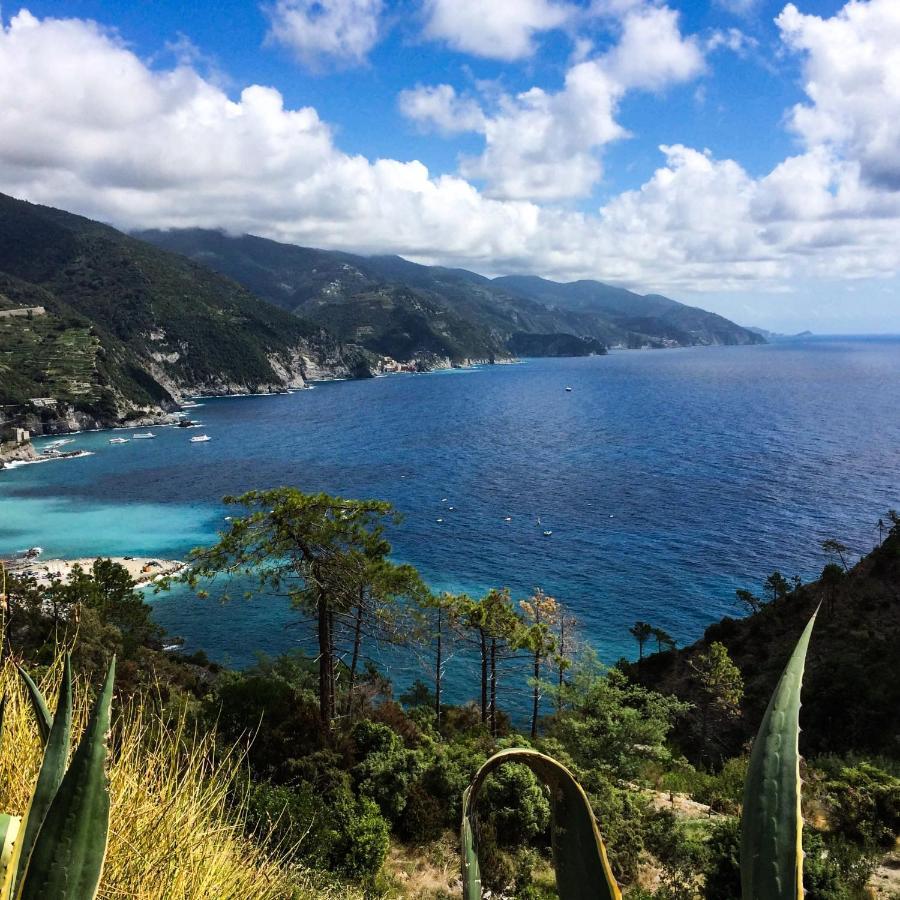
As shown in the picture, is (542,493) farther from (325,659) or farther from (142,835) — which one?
(142,835)

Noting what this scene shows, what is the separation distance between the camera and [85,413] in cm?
11256

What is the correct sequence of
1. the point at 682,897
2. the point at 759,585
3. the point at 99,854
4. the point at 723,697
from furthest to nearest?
1. the point at 759,585
2. the point at 723,697
3. the point at 682,897
4. the point at 99,854

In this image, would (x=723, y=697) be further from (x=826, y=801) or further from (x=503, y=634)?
(x=826, y=801)

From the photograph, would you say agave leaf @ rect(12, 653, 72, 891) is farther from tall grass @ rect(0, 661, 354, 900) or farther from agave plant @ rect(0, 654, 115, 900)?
tall grass @ rect(0, 661, 354, 900)

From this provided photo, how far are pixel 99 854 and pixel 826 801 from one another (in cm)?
1584

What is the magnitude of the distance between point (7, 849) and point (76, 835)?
0.30 m

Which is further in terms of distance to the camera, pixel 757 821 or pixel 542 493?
pixel 542 493

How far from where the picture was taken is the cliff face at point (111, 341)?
114 m

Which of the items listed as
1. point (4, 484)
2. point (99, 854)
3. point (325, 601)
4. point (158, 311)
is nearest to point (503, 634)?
point (325, 601)

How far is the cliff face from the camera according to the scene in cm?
11450

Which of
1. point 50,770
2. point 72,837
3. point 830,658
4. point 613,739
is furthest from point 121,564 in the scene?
point 72,837

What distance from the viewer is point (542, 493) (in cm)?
6359

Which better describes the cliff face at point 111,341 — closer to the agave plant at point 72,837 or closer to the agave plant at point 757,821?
the agave plant at point 72,837

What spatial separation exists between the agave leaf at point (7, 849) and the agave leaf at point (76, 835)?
0.22ft
